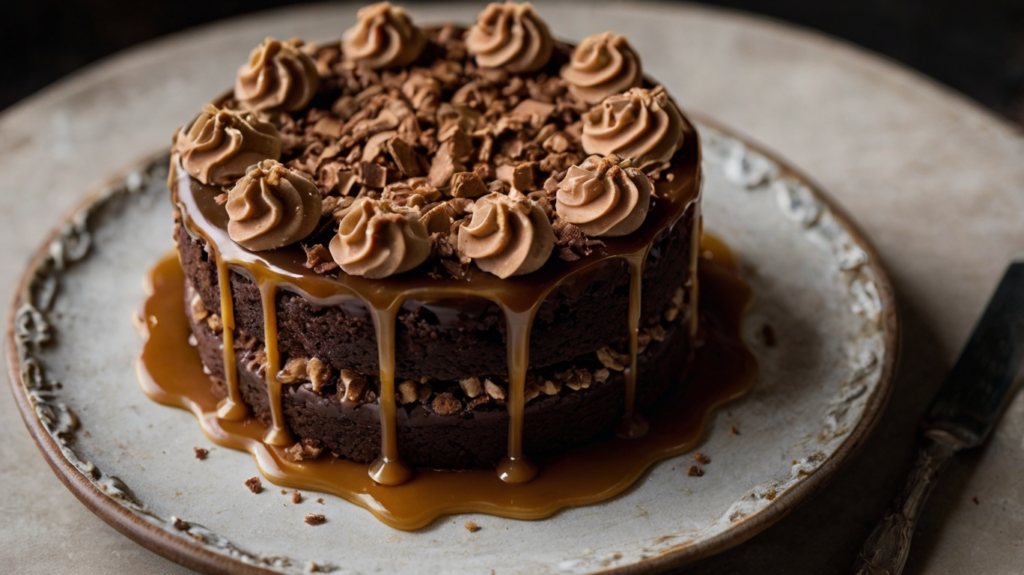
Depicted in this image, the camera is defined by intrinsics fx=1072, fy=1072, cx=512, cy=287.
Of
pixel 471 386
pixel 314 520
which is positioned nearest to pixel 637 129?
pixel 471 386

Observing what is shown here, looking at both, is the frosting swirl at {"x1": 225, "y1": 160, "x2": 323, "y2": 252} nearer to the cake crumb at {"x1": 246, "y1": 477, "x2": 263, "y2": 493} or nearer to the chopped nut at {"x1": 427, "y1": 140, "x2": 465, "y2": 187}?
the chopped nut at {"x1": 427, "y1": 140, "x2": 465, "y2": 187}

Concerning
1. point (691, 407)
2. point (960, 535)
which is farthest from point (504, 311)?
point (960, 535)

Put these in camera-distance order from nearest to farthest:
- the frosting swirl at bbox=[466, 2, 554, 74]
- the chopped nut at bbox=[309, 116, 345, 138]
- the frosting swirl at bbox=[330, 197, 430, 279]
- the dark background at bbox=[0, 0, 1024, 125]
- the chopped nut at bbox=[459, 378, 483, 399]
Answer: the frosting swirl at bbox=[330, 197, 430, 279] → the chopped nut at bbox=[459, 378, 483, 399] → the chopped nut at bbox=[309, 116, 345, 138] → the frosting swirl at bbox=[466, 2, 554, 74] → the dark background at bbox=[0, 0, 1024, 125]

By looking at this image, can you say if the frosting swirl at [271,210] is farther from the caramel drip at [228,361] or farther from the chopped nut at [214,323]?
the chopped nut at [214,323]

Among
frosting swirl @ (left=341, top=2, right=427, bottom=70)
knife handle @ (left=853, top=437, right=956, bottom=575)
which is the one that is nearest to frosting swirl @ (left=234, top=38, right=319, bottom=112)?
frosting swirl @ (left=341, top=2, right=427, bottom=70)

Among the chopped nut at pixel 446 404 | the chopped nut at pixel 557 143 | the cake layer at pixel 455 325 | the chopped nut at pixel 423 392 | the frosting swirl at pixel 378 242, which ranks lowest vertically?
the chopped nut at pixel 446 404

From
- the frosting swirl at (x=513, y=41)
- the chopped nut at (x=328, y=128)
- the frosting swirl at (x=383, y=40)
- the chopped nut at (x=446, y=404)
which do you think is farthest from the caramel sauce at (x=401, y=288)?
the frosting swirl at (x=383, y=40)
